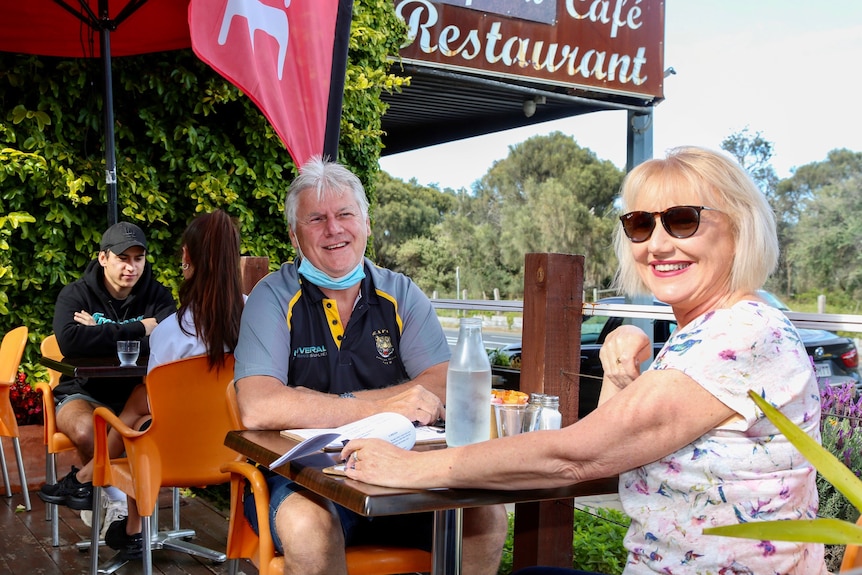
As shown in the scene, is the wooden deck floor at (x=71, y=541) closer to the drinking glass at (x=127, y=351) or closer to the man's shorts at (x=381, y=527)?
the drinking glass at (x=127, y=351)

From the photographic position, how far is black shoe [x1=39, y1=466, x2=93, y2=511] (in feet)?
12.8

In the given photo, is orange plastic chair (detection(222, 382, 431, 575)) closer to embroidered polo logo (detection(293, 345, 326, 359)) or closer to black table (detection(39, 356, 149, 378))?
embroidered polo logo (detection(293, 345, 326, 359))

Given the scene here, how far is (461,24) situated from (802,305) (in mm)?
25706

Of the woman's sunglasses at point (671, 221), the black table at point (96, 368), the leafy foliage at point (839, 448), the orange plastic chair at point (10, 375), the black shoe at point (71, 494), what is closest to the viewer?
the woman's sunglasses at point (671, 221)

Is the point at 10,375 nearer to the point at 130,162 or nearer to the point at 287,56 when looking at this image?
the point at 130,162

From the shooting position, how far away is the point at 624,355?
1.93 meters

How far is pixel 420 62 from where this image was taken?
9.55m

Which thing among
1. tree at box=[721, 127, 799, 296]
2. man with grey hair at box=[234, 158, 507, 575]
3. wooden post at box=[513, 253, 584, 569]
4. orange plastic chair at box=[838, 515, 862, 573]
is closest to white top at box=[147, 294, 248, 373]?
man with grey hair at box=[234, 158, 507, 575]

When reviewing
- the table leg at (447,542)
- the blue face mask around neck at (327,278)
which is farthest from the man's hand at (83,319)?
the table leg at (447,542)

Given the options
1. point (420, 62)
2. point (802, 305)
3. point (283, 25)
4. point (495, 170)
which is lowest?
point (802, 305)

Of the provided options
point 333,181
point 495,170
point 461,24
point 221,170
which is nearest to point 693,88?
point 495,170

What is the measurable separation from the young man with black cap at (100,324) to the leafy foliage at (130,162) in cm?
118

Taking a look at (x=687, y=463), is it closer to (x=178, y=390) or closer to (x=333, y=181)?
(x=333, y=181)

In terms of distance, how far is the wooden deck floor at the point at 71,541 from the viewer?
3693mm
